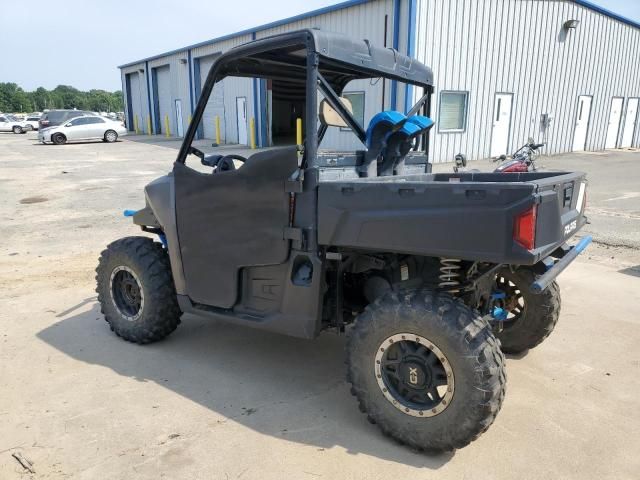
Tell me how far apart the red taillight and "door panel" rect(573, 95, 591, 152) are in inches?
786

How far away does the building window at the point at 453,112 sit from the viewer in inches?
586

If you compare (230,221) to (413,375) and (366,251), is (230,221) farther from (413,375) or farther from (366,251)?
(413,375)

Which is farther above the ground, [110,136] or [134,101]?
[134,101]

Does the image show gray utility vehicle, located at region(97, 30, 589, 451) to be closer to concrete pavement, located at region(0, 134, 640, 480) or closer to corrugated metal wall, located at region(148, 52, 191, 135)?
concrete pavement, located at region(0, 134, 640, 480)

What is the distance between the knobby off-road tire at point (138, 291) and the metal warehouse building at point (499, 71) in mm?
7006

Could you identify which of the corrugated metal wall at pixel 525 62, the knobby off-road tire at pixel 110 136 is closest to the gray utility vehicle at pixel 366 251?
the corrugated metal wall at pixel 525 62

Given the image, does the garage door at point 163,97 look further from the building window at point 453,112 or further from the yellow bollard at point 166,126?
the building window at point 453,112

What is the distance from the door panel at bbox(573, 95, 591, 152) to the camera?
19.5 metres

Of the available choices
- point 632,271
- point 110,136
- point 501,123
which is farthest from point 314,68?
point 110,136

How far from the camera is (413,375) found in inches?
102

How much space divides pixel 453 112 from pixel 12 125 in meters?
35.7

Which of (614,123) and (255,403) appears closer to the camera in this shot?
(255,403)

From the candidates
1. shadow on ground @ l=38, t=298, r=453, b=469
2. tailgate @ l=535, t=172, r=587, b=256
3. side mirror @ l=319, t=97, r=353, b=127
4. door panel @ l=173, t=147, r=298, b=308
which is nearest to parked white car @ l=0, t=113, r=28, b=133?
shadow on ground @ l=38, t=298, r=453, b=469

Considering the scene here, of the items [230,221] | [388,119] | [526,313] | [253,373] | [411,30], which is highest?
[411,30]
